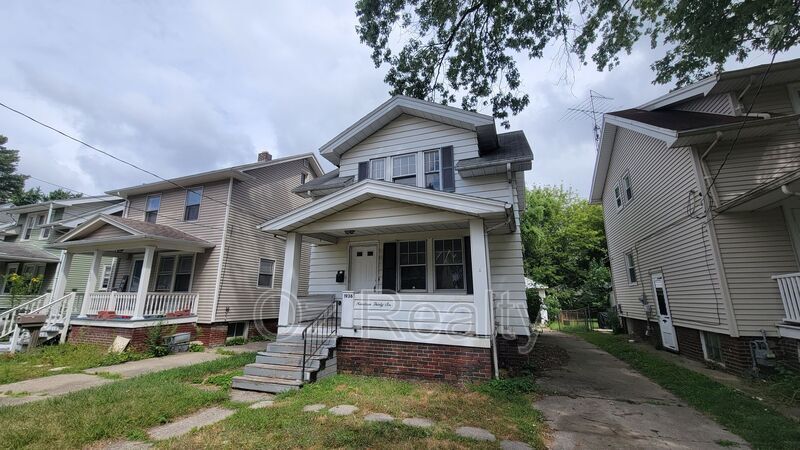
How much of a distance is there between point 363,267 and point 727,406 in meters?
7.44

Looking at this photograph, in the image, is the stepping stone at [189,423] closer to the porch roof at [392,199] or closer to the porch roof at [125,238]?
the porch roof at [392,199]

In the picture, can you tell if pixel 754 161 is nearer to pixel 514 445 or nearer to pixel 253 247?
pixel 514 445

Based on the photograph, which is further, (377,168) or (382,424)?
(377,168)

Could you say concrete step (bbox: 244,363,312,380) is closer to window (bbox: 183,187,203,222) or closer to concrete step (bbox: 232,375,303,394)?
concrete step (bbox: 232,375,303,394)

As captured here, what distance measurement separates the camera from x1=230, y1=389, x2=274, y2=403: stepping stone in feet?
18.2

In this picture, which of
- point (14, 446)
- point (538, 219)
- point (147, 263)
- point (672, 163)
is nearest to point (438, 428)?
point (14, 446)

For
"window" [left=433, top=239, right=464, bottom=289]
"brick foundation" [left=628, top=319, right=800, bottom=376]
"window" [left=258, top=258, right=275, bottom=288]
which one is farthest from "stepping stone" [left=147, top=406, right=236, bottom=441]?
"brick foundation" [left=628, top=319, right=800, bottom=376]

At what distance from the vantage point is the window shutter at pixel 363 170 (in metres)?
9.88

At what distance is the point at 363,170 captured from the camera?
32.6ft

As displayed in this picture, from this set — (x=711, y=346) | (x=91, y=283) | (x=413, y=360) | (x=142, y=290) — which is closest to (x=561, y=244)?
(x=711, y=346)

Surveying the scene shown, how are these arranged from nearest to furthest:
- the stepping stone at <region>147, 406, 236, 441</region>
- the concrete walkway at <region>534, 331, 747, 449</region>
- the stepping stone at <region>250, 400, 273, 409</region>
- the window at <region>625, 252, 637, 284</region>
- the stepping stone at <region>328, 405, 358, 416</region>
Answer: the concrete walkway at <region>534, 331, 747, 449</region> → the stepping stone at <region>147, 406, 236, 441</region> → the stepping stone at <region>328, 405, 358, 416</region> → the stepping stone at <region>250, 400, 273, 409</region> → the window at <region>625, 252, 637, 284</region>

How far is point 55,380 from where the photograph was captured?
23.7ft

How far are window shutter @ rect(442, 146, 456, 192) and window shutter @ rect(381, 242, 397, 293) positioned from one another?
6.74ft

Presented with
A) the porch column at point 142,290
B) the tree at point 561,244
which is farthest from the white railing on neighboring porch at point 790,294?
the tree at point 561,244
